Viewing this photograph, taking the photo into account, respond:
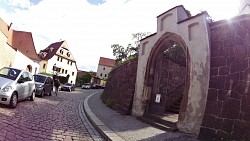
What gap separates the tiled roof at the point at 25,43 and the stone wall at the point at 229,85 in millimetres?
46099

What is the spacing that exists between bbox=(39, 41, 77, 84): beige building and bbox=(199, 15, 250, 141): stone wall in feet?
175

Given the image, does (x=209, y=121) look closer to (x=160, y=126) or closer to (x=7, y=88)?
(x=160, y=126)

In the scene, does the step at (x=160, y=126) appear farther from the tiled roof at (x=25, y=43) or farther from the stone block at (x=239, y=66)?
the tiled roof at (x=25, y=43)

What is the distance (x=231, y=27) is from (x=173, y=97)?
7136 mm

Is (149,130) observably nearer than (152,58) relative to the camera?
Yes

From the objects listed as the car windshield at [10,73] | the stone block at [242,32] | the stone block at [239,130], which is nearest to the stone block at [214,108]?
the stone block at [239,130]

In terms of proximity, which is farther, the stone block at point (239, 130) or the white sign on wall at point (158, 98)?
the white sign on wall at point (158, 98)

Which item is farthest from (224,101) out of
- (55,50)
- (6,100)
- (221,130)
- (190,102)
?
(55,50)

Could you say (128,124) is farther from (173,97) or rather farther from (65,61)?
(65,61)

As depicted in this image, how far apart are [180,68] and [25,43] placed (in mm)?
42401

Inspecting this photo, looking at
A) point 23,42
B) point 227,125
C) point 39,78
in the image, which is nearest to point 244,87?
point 227,125

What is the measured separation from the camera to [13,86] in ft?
35.3

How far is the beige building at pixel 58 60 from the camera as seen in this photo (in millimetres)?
59425

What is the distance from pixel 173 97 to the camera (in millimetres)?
14352
